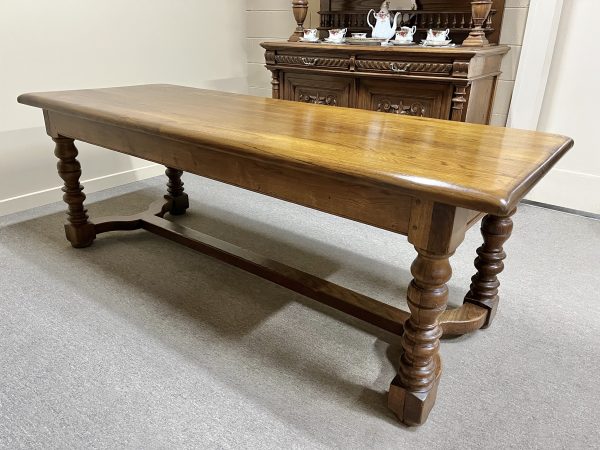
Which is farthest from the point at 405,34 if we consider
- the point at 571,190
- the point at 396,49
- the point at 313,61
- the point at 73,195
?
the point at 73,195

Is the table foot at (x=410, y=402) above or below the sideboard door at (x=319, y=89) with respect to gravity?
below

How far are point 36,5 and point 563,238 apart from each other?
310 cm

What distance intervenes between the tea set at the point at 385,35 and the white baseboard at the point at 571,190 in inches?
41.6

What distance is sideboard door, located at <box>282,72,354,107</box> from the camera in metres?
2.83

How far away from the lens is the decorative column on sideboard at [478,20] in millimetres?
2449

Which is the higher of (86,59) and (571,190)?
(86,59)

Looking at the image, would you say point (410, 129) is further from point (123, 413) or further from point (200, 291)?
point (123, 413)

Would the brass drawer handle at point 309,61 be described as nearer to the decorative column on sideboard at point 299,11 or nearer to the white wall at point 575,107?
the decorative column on sideboard at point 299,11

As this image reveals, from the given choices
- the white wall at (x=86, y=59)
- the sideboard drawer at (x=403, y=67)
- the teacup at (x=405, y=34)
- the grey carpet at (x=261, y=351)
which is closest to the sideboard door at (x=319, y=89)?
the sideboard drawer at (x=403, y=67)

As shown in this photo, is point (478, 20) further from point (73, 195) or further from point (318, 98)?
point (73, 195)

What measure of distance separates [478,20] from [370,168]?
1917 mm

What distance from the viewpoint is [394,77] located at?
2582 millimetres

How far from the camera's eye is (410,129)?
1468 mm

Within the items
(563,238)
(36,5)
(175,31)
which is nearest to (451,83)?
(563,238)
